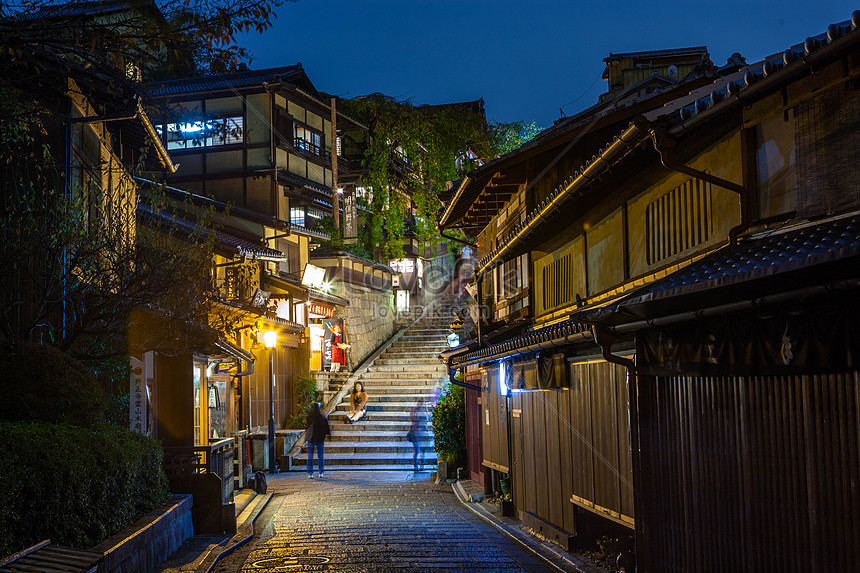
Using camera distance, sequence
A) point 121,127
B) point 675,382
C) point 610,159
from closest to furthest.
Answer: point 675,382, point 610,159, point 121,127

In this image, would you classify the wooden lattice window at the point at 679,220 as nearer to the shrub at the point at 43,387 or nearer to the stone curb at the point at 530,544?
the stone curb at the point at 530,544

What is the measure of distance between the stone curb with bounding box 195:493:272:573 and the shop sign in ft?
65.4

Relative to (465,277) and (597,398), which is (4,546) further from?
(465,277)

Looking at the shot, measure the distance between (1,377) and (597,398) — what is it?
30.0 feet

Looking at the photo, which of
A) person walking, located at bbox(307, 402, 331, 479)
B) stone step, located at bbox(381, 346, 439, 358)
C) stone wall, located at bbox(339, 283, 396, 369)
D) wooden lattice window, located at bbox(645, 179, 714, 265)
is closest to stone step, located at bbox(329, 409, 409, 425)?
person walking, located at bbox(307, 402, 331, 479)

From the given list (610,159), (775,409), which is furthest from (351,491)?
(775,409)

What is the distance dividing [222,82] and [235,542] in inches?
1074

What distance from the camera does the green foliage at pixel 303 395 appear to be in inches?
1374

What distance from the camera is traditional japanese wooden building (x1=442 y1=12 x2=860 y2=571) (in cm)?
621

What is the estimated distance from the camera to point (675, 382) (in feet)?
28.7

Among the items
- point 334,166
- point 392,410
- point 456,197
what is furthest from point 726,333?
point 334,166

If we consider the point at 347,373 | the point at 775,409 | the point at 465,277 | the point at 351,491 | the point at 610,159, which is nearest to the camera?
the point at 775,409

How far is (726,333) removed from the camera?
746cm

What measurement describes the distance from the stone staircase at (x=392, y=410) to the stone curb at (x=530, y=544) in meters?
9.36
